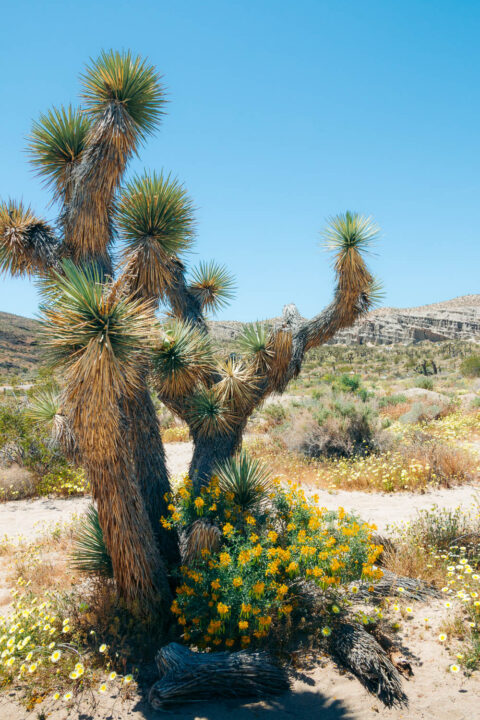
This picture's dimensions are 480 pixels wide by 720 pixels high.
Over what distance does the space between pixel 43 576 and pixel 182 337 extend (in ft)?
12.2

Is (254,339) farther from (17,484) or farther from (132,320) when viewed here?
(17,484)

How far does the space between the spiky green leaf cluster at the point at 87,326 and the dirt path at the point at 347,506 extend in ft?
15.6

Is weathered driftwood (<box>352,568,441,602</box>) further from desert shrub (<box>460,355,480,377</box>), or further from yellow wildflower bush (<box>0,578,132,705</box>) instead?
desert shrub (<box>460,355,480,377</box>)

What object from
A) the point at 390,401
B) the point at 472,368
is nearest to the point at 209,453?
the point at 390,401

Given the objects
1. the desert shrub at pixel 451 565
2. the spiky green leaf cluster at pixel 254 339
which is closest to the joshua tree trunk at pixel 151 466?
the spiky green leaf cluster at pixel 254 339

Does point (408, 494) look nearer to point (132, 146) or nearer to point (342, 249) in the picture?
point (342, 249)

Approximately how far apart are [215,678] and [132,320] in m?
3.09

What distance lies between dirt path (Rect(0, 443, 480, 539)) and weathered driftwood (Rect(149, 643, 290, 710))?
340 centimetres

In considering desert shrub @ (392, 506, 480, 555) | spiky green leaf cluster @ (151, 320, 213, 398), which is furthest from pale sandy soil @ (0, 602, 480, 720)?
spiky green leaf cluster @ (151, 320, 213, 398)

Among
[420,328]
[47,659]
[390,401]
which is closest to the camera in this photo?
[47,659]

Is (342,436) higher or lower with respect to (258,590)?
higher

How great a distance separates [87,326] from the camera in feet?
12.8

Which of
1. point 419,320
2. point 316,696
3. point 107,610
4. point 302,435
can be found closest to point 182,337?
point 107,610

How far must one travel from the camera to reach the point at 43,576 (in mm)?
5949
